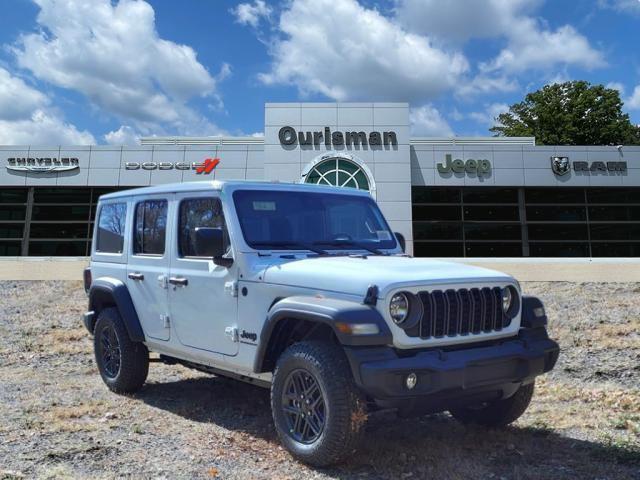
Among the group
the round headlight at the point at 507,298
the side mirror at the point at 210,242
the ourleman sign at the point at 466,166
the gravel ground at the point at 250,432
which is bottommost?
the gravel ground at the point at 250,432

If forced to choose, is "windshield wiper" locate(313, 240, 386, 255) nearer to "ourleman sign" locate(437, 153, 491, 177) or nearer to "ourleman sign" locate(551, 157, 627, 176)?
"ourleman sign" locate(437, 153, 491, 177)

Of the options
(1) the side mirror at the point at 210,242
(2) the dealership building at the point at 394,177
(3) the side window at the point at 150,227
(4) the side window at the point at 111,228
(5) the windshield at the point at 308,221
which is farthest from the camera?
(2) the dealership building at the point at 394,177

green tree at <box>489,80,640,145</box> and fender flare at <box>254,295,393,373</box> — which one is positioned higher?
green tree at <box>489,80,640,145</box>

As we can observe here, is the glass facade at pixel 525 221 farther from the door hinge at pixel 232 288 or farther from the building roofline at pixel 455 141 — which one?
the door hinge at pixel 232 288

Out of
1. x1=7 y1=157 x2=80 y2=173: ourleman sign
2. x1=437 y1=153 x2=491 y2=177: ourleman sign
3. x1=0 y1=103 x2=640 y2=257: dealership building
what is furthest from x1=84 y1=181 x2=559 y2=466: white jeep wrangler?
x1=7 y1=157 x2=80 y2=173: ourleman sign

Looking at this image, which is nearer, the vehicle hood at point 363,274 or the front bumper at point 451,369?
the front bumper at point 451,369

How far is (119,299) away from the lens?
5.93 metres

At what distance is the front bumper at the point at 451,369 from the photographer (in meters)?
3.58

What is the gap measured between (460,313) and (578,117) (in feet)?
157

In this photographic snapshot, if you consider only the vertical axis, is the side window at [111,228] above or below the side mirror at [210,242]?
above

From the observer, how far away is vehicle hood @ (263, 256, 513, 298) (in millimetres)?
3836

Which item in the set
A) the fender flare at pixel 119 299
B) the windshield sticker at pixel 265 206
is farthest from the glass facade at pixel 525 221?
the windshield sticker at pixel 265 206

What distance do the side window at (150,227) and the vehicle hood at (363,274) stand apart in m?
1.64

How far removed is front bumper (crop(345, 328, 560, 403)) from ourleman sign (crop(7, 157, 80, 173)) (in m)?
28.7
